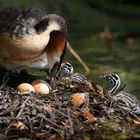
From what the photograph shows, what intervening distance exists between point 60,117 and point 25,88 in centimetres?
70

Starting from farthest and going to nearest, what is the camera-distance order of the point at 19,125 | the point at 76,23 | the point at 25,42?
1. the point at 76,23
2. the point at 25,42
3. the point at 19,125

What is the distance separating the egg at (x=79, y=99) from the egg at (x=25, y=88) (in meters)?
0.49

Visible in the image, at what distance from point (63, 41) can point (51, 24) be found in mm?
247

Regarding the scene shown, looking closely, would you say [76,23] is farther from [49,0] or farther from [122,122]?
[122,122]

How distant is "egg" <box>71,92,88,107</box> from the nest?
0.09 feet

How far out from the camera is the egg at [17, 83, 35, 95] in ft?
27.1

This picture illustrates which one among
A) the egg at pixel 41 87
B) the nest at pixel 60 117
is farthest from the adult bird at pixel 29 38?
the nest at pixel 60 117

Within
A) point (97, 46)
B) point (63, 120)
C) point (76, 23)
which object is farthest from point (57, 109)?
point (76, 23)

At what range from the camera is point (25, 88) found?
836 centimetres

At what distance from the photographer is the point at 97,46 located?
17.7 metres

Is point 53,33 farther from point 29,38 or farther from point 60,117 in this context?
point 60,117

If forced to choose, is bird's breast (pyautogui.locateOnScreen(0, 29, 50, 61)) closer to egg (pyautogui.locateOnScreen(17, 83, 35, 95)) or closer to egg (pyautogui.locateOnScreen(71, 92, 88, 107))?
egg (pyautogui.locateOnScreen(17, 83, 35, 95))

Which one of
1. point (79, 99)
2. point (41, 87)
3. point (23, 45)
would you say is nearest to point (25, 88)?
point (41, 87)

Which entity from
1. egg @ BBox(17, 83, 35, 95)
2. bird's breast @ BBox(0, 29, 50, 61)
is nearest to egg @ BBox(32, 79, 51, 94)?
egg @ BBox(17, 83, 35, 95)
